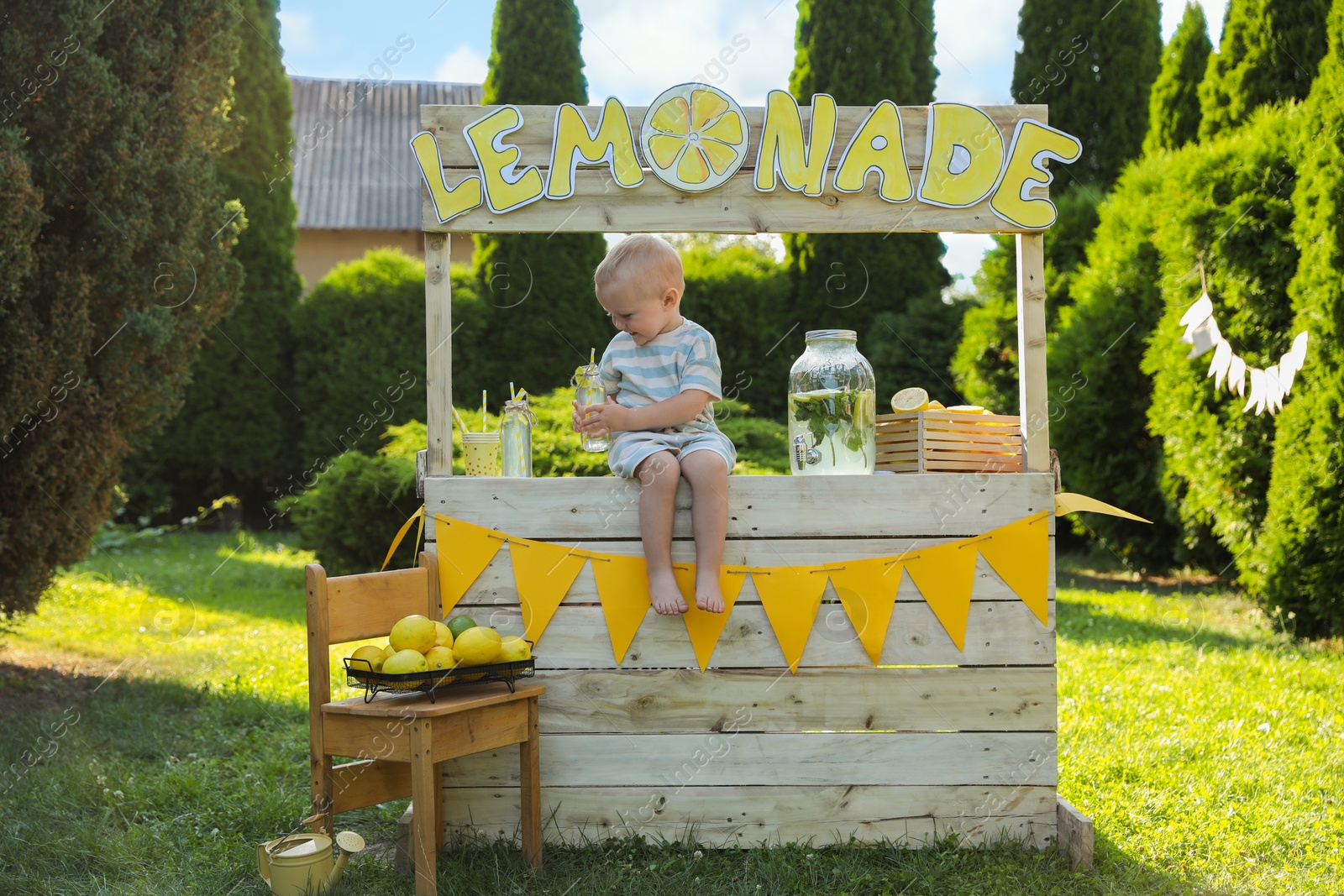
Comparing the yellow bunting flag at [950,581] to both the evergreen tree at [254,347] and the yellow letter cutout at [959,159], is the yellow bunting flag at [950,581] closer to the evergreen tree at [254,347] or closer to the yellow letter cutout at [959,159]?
the yellow letter cutout at [959,159]

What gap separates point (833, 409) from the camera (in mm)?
3102

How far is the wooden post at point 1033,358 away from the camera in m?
3.03

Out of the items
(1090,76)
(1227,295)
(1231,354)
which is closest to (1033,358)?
(1231,354)

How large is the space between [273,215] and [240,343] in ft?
4.71

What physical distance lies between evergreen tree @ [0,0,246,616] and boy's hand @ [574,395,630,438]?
3.00 m

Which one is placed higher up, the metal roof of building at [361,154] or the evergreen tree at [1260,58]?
the metal roof of building at [361,154]

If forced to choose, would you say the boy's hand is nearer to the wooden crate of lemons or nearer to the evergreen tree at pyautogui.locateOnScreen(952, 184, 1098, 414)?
the wooden crate of lemons

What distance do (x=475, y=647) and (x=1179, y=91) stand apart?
315 inches

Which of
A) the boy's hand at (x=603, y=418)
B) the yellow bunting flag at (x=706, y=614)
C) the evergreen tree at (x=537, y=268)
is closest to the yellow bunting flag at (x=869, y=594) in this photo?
the yellow bunting flag at (x=706, y=614)

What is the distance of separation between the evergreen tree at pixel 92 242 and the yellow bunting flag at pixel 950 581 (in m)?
3.98

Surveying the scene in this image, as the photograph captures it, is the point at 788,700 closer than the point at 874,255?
Yes

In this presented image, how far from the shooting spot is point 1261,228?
6309 millimetres

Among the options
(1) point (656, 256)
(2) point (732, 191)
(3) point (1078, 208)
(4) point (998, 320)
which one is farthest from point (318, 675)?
(3) point (1078, 208)

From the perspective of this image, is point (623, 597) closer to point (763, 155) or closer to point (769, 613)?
point (769, 613)
